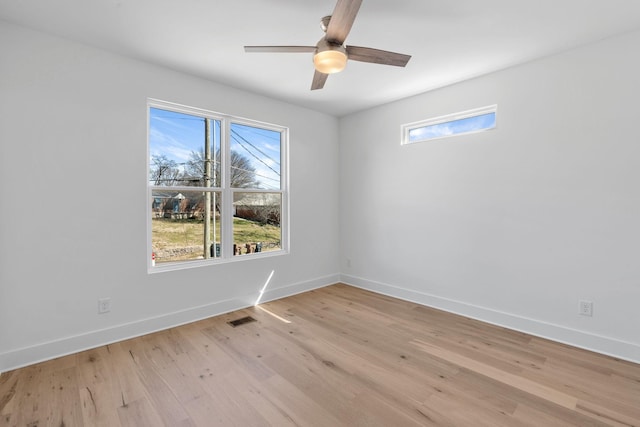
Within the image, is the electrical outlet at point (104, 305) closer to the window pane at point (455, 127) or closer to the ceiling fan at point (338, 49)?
the ceiling fan at point (338, 49)

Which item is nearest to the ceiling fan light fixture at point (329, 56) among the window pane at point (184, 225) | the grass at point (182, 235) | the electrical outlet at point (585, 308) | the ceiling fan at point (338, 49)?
the ceiling fan at point (338, 49)

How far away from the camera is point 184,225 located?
10.6 feet

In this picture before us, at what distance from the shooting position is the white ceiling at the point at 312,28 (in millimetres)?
2066

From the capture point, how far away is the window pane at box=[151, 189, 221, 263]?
120 inches

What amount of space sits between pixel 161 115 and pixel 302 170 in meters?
1.88

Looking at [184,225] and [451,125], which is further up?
[451,125]

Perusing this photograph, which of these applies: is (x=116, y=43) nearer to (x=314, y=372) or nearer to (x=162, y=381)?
(x=162, y=381)

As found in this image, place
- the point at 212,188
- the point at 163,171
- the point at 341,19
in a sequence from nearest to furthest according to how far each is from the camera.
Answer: the point at 341,19, the point at 163,171, the point at 212,188

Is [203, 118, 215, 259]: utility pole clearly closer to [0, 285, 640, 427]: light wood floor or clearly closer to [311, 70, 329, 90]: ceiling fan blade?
[0, 285, 640, 427]: light wood floor

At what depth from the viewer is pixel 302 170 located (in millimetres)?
4258

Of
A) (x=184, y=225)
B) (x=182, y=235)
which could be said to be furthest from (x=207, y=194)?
(x=182, y=235)

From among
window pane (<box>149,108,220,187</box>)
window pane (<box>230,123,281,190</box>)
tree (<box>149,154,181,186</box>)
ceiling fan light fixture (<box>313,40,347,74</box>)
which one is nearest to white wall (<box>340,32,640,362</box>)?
window pane (<box>230,123,281,190</box>)

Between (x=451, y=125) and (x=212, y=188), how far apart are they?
2.89m

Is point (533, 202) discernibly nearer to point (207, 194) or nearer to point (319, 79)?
point (319, 79)
